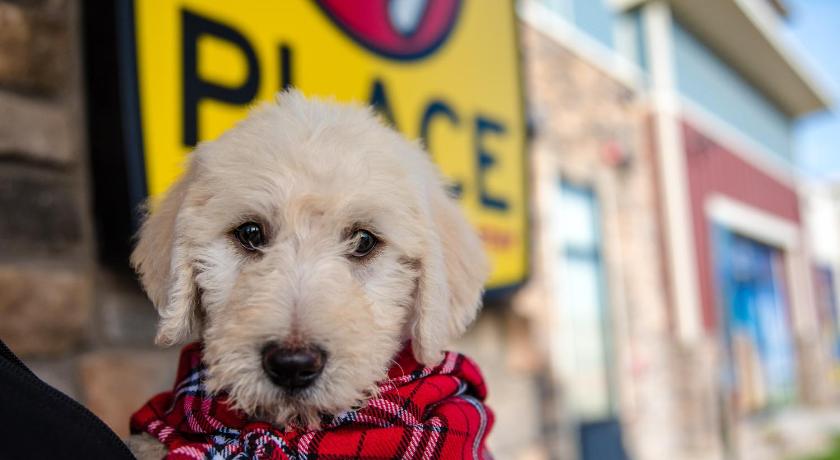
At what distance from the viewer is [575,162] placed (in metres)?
8.71

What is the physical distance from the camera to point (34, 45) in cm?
246

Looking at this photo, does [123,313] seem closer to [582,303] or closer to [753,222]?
[582,303]

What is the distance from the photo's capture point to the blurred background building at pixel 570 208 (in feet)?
8.30

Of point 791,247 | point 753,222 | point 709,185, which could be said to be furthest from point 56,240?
point 791,247

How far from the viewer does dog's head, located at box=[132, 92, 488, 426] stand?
4.25 ft

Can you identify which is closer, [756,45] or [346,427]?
[346,427]

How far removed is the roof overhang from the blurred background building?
77 mm

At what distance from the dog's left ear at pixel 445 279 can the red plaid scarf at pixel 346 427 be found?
0.27 ft

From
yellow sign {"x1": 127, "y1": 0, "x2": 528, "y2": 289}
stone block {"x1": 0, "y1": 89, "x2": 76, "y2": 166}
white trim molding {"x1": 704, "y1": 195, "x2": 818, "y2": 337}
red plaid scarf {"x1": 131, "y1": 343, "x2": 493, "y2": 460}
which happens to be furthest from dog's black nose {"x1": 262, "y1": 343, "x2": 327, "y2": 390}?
white trim molding {"x1": 704, "y1": 195, "x2": 818, "y2": 337}

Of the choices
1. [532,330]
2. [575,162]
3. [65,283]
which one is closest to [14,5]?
[65,283]

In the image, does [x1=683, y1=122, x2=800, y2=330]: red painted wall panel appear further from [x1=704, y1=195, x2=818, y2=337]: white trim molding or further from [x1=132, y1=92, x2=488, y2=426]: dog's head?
[x1=132, y1=92, x2=488, y2=426]: dog's head

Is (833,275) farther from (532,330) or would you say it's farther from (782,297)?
(532,330)

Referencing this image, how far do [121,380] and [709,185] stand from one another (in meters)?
12.6

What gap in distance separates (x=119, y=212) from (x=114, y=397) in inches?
29.5
